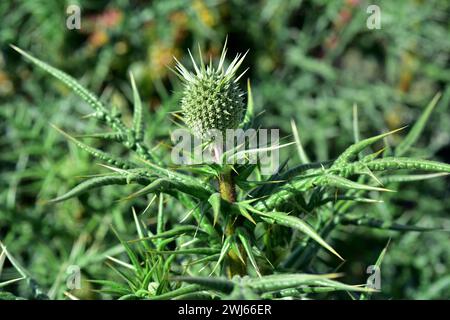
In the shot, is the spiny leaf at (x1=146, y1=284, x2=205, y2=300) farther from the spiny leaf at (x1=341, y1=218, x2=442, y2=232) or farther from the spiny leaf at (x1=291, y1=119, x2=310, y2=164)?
the spiny leaf at (x1=341, y1=218, x2=442, y2=232)

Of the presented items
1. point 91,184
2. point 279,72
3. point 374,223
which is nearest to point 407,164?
point 374,223

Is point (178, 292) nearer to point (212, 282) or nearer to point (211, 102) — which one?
point (212, 282)

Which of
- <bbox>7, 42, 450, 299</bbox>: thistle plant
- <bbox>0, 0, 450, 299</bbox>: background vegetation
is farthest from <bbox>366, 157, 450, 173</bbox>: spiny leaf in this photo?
<bbox>0, 0, 450, 299</bbox>: background vegetation

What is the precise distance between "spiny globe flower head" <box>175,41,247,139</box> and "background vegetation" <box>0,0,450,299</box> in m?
1.61

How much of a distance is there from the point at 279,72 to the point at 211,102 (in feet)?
8.31

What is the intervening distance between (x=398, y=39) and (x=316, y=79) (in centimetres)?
57

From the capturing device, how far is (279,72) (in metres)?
3.86

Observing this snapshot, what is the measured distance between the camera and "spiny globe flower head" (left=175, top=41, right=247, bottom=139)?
54.8 inches

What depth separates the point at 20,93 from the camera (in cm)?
375

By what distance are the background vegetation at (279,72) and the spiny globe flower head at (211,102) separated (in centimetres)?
161

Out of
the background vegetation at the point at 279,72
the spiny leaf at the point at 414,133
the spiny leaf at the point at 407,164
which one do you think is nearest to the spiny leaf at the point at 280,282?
the spiny leaf at the point at 407,164

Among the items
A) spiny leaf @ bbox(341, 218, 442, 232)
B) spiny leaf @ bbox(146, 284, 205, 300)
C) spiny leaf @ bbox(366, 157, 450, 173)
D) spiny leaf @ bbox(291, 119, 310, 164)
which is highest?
spiny leaf @ bbox(291, 119, 310, 164)

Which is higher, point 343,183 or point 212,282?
point 343,183
